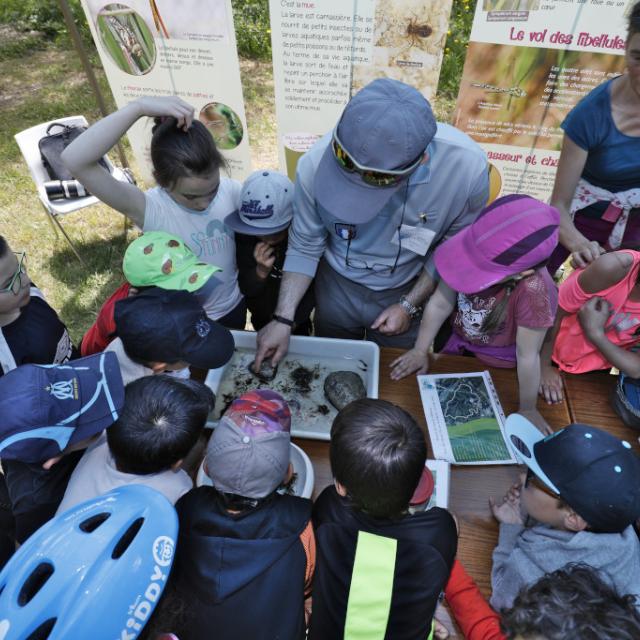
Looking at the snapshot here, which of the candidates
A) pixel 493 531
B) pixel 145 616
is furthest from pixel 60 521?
pixel 493 531

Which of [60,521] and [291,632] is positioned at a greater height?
[60,521]

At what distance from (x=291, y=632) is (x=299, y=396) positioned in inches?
30.4

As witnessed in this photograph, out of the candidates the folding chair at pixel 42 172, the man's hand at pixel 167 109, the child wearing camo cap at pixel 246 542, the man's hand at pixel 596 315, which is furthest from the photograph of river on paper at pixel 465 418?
the folding chair at pixel 42 172

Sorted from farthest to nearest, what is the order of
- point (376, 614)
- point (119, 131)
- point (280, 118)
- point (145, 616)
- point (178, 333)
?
point (280, 118) < point (119, 131) < point (178, 333) < point (376, 614) < point (145, 616)

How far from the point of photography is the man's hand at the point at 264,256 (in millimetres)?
2012

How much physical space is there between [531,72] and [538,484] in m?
2.29

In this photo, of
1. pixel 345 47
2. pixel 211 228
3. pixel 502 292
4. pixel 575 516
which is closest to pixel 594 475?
pixel 575 516

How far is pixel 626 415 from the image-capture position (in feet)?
5.11

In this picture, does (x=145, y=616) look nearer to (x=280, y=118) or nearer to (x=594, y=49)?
(x=280, y=118)

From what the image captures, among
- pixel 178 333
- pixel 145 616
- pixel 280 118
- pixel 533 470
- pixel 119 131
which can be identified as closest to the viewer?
pixel 145 616

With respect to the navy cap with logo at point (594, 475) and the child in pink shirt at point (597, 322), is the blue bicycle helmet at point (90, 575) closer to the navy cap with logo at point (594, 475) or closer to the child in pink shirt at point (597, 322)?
the navy cap with logo at point (594, 475)

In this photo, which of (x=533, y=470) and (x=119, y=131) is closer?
(x=533, y=470)

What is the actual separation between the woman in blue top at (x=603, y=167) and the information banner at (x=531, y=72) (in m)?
0.66

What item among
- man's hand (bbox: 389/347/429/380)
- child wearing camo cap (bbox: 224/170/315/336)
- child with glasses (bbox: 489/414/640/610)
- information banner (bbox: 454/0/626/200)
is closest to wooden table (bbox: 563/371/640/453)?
child with glasses (bbox: 489/414/640/610)
